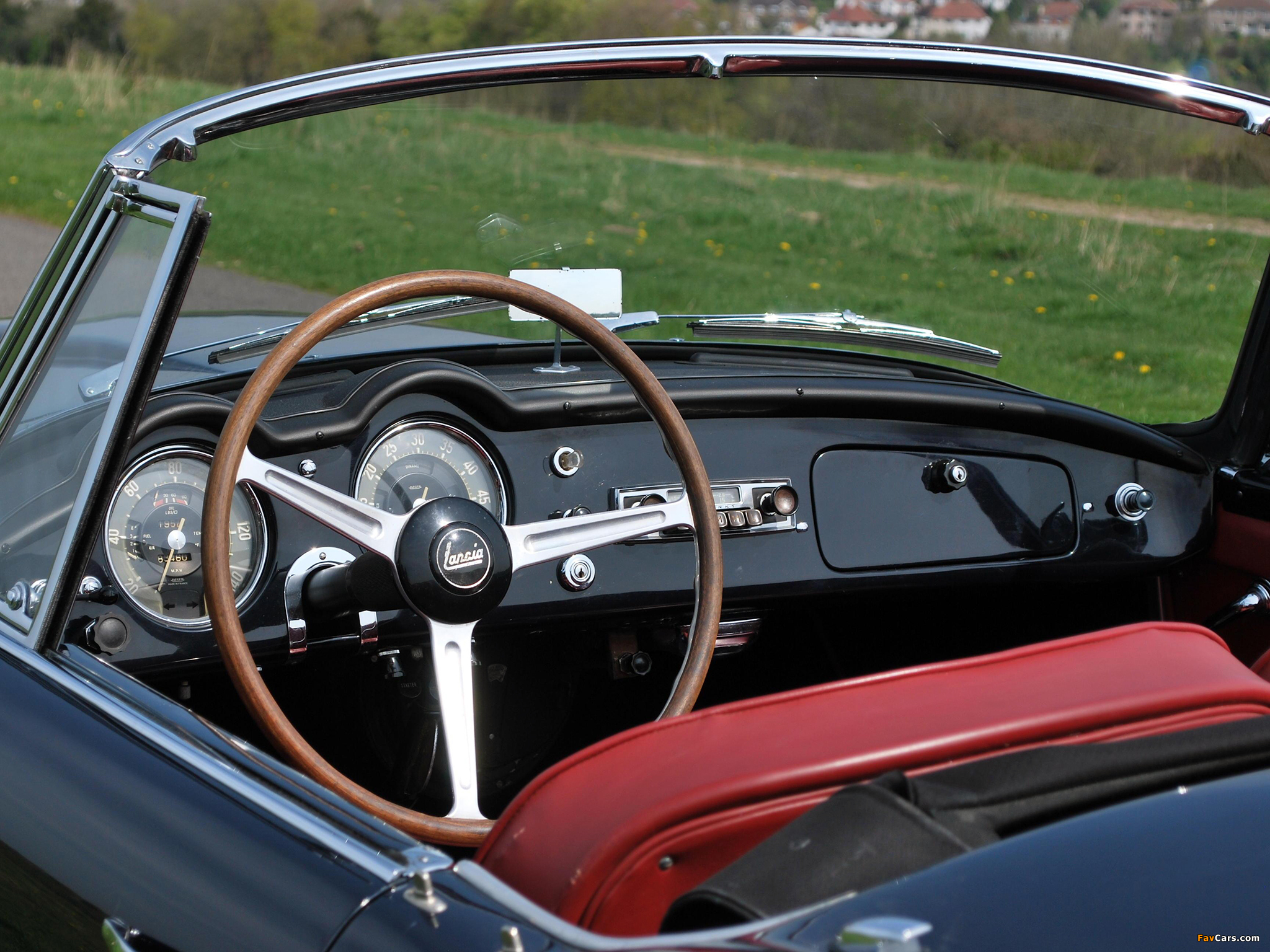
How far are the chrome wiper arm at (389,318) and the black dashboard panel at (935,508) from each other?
2.65 feet

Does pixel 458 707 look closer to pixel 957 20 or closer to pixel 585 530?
pixel 585 530

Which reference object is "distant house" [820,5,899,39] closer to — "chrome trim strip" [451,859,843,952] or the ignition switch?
the ignition switch

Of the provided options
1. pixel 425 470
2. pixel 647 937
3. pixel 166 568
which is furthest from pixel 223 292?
pixel 647 937

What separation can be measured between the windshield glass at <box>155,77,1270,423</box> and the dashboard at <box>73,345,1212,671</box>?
0.19m

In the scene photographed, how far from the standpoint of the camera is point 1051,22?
1695 centimetres

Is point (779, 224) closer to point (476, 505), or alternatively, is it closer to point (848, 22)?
point (476, 505)

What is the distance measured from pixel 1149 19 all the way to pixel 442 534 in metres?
16.0

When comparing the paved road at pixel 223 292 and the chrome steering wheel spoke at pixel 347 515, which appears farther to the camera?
the paved road at pixel 223 292

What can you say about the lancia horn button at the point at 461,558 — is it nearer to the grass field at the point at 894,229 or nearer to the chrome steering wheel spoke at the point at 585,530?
the chrome steering wheel spoke at the point at 585,530

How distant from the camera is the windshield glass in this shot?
7.94 feet

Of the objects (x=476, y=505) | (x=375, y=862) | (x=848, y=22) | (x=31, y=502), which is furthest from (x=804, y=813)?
(x=848, y=22)

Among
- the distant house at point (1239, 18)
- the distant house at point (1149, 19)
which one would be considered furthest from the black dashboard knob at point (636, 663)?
the distant house at point (1239, 18)

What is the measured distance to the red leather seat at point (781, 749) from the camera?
3.75ft

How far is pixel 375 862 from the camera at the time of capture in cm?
114
